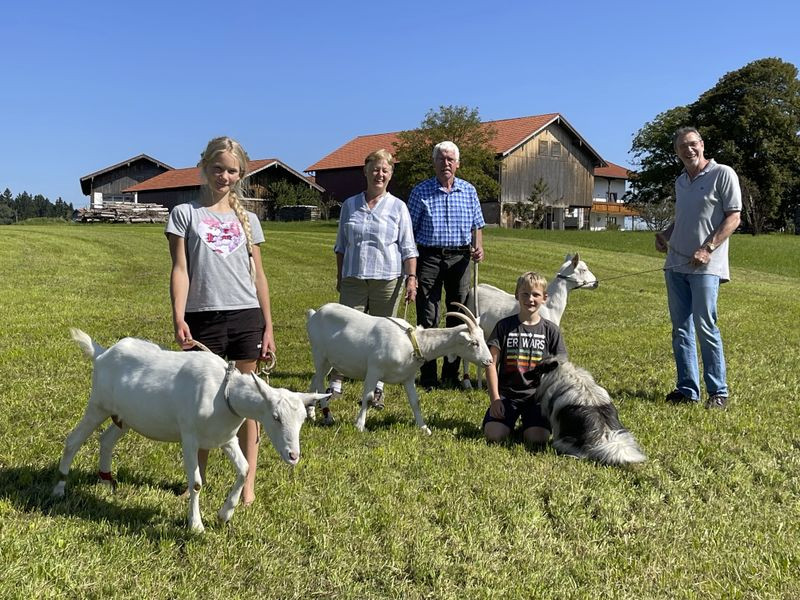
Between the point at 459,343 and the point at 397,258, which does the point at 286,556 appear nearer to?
the point at 459,343

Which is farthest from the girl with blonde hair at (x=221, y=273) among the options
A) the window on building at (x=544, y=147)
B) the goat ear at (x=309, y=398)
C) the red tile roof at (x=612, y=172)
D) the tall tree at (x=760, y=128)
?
the red tile roof at (x=612, y=172)

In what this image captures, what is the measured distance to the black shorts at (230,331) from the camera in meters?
4.35

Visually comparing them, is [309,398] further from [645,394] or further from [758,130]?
[758,130]

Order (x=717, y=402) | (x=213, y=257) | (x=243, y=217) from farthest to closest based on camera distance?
(x=717, y=402), (x=243, y=217), (x=213, y=257)

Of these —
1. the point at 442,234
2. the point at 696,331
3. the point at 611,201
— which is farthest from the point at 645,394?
the point at 611,201

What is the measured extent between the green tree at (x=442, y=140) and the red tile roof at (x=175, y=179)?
55.7 feet

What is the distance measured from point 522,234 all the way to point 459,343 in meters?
34.8

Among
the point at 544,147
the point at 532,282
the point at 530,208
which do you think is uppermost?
the point at 544,147

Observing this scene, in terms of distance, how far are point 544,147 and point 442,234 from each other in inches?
1933

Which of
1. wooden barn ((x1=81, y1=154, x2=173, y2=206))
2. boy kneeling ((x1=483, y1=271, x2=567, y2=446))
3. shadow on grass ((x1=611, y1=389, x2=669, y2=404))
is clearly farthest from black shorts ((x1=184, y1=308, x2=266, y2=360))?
wooden barn ((x1=81, y1=154, x2=173, y2=206))

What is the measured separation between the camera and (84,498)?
429 cm

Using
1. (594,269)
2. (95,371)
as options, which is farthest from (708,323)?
(594,269)

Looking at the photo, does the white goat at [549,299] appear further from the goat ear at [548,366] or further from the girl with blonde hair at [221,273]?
the girl with blonde hair at [221,273]

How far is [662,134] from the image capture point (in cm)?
6706
